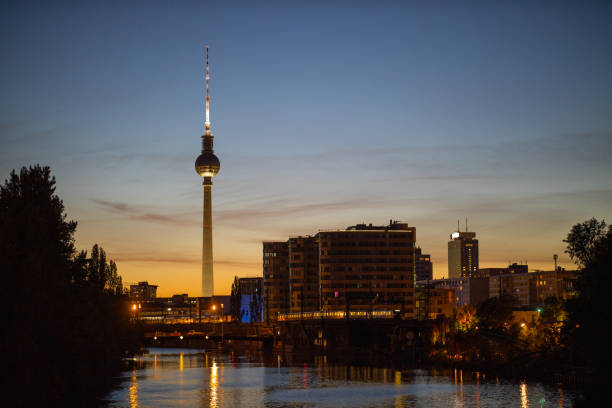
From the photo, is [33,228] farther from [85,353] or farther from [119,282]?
[119,282]

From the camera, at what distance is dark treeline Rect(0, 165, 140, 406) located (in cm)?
5738

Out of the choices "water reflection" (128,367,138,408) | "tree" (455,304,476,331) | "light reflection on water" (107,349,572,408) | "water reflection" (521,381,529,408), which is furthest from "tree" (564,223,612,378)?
"tree" (455,304,476,331)

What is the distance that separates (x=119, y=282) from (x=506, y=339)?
85.6 metres

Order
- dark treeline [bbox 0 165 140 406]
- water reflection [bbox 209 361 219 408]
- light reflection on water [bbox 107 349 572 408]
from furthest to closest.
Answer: water reflection [bbox 209 361 219 408] → light reflection on water [bbox 107 349 572 408] → dark treeline [bbox 0 165 140 406]

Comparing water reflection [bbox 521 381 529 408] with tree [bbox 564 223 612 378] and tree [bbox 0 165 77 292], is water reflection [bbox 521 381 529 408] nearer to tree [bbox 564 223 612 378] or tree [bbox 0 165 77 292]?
tree [bbox 564 223 612 378]

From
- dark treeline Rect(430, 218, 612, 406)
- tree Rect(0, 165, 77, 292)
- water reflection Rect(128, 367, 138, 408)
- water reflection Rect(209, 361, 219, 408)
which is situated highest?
tree Rect(0, 165, 77, 292)

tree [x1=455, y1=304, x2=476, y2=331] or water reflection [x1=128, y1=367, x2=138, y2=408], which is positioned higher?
tree [x1=455, y1=304, x2=476, y2=331]

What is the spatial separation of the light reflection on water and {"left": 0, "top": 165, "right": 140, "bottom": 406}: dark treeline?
13976mm

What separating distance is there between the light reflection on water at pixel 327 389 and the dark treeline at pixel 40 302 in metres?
14.0

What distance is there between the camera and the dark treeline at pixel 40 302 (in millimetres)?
57375

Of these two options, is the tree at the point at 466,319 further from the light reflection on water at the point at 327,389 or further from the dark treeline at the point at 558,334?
the light reflection on water at the point at 327,389

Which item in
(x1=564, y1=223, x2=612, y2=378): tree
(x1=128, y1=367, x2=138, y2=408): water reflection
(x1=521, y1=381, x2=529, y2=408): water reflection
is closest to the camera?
(x1=564, y1=223, x2=612, y2=378): tree

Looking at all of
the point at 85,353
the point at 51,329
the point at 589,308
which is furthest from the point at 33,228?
the point at 589,308

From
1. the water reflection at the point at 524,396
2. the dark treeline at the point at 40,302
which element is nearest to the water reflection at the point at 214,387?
the dark treeline at the point at 40,302
